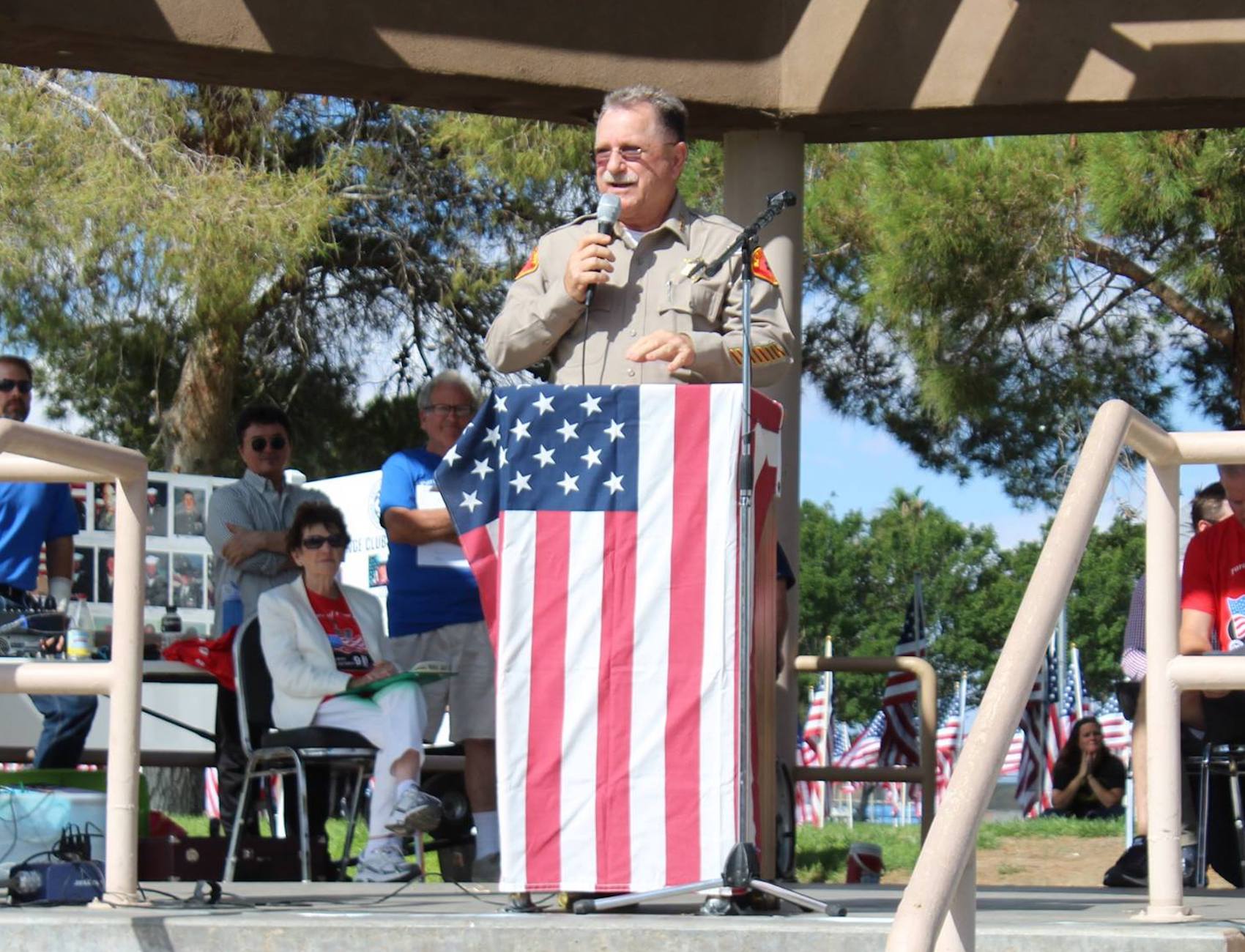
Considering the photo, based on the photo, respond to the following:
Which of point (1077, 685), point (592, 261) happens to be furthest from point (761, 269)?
point (1077, 685)

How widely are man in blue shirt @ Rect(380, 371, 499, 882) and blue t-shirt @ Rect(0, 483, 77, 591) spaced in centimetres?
114

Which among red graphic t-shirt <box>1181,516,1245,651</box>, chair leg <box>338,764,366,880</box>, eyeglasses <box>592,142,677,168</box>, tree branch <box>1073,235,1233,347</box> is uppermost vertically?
tree branch <box>1073,235,1233,347</box>

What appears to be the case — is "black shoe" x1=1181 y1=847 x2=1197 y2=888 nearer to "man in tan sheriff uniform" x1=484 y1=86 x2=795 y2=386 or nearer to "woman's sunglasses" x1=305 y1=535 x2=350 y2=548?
"man in tan sheriff uniform" x1=484 y1=86 x2=795 y2=386

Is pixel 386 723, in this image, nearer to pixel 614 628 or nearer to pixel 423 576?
pixel 423 576

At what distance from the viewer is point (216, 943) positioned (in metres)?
3.54

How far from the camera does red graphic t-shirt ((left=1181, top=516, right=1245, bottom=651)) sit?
6.31 meters

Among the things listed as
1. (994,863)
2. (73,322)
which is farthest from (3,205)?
(994,863)

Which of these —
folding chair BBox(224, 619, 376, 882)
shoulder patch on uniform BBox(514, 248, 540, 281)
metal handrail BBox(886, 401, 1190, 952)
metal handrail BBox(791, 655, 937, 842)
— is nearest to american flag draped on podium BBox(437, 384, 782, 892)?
shoulder patch on uniform BBox(514, 248, 540, 281)

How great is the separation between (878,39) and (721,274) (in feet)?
7.85

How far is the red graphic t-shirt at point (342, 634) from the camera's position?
261 inches

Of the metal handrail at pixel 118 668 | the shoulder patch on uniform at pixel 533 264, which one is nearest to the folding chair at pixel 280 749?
the metal handrail at pixel 118 668

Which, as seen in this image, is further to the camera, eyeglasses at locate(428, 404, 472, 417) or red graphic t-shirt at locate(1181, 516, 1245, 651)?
eyeglasses at locate(428, 404, 472, 417)

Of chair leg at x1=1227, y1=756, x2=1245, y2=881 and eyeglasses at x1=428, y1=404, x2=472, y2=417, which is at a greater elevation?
eyeglasses at x1=428, y1=404, x2=472, y2=417

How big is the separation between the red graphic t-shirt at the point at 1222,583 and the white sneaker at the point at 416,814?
104 inches
